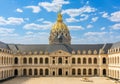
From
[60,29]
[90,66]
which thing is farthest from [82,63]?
[60,29]

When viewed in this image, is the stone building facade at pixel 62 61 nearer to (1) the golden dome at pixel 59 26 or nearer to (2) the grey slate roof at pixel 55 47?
(2) the grey slate roof at pixel 55 47

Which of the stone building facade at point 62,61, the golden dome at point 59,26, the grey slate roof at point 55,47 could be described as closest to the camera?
the stone building facade at point 62,61

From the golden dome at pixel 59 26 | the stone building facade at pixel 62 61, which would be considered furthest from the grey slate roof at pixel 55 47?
the golden dome at pixel 59 26

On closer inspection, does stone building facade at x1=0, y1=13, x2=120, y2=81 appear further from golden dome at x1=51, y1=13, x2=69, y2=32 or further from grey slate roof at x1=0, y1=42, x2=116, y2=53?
golden dome at x1=51, y1=13, x2=69, y2=32

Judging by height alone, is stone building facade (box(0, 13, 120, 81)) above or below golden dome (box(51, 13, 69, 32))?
below

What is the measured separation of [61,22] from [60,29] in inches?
191

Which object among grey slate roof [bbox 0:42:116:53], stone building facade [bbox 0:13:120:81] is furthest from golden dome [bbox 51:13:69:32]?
stone building facade [bbox 0:13:120:81]

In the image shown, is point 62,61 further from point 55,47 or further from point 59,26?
point 59,26

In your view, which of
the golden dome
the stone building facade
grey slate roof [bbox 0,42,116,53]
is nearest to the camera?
the stone building facade

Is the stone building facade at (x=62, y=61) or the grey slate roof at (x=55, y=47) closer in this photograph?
the stone building facade at (x=62, y=61)

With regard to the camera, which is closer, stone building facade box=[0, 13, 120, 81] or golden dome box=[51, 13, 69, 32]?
stone building facade box=[0, 13, 120, 81]

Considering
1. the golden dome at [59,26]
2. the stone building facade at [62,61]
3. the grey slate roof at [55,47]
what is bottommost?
the stone building facade at [62,61]

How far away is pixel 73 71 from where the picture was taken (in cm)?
10044

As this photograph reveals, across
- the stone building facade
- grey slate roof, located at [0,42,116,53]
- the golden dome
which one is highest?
the golden dome
